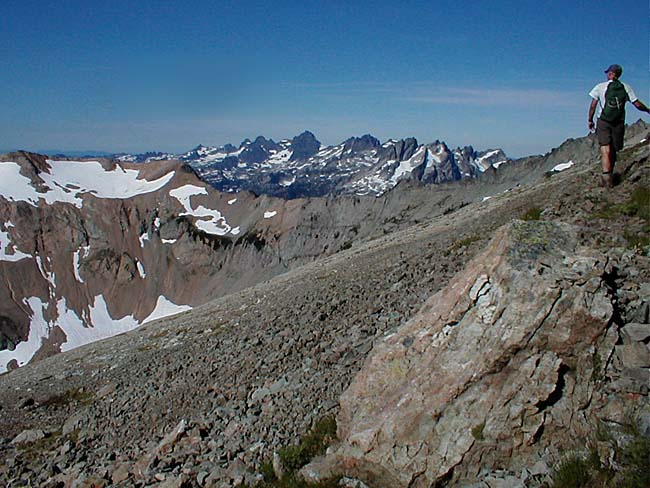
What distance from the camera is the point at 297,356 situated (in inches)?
633

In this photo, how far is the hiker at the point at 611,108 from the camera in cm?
1554

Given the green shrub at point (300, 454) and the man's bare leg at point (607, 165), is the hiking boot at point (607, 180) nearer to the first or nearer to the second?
the man's bare leg at point (607, 165)

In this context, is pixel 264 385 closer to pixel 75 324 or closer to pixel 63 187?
pixel 75 324

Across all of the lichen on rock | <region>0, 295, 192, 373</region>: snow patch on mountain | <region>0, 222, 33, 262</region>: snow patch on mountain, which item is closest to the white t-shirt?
the lichen on rock

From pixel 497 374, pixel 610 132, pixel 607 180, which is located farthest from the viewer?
pixel 607 180

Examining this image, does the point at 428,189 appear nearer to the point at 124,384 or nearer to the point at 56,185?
the point at 124,384

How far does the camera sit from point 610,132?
16328 mm

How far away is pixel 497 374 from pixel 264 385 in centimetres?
797

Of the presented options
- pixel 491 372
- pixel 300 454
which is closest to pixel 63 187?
→ pixel 300 454

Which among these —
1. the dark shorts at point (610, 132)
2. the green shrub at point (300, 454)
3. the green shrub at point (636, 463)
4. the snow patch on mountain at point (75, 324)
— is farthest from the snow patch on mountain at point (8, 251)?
the green shrub at point (636, 463)

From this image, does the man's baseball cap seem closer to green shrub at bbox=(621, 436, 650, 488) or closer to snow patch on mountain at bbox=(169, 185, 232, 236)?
green shrub at bbox=(621, 436, 650, 488)

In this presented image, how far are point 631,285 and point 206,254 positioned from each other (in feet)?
497

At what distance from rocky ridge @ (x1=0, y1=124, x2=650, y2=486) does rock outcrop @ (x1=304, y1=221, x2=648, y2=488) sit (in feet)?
0.36

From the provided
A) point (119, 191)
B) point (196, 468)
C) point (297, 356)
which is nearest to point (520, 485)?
point (196, 468)
